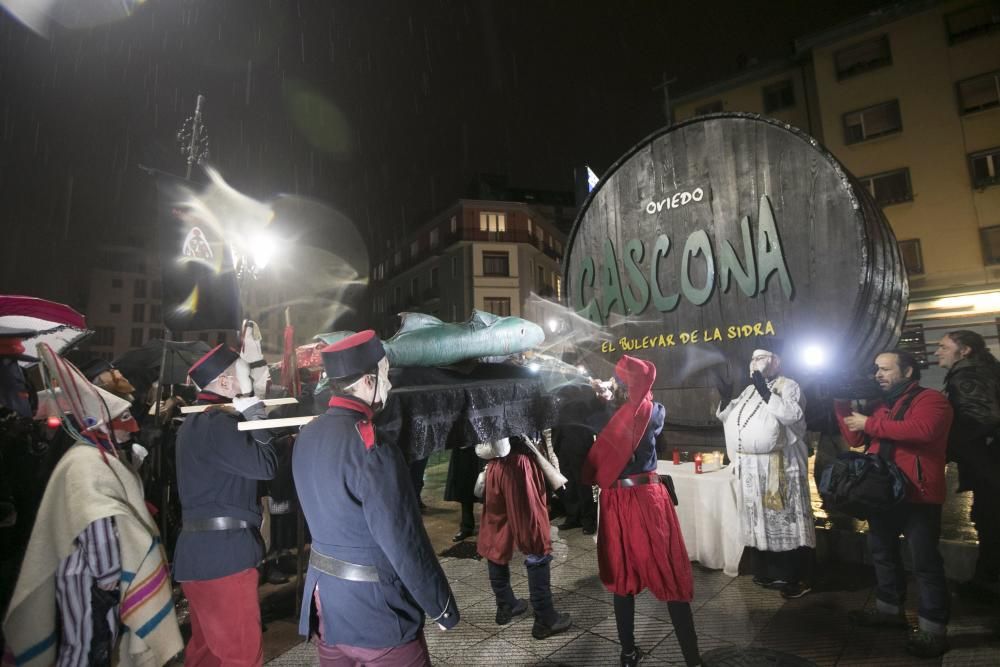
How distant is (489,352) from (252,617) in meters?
2.12

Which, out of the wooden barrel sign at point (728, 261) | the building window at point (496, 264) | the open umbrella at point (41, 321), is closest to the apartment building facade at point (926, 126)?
the wooden barrel sign at point (728, 261)

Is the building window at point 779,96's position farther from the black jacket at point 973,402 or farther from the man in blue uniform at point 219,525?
the man in blue uniform at point 219,525

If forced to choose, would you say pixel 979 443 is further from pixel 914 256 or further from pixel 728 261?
pixel 914 256

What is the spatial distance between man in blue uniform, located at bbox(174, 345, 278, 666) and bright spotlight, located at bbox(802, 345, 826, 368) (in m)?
4.19

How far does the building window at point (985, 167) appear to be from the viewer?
15.3 meters

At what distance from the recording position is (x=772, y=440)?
4.21 meters

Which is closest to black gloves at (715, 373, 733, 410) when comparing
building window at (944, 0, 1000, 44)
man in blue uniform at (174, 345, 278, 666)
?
man in blue uniform at (174, 345, 278, 666)

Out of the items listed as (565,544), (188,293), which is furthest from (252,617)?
(565,544)

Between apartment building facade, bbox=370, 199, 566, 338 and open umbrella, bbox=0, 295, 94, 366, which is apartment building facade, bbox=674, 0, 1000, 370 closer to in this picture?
open umbrella, bbox=0, 295, 94, 366

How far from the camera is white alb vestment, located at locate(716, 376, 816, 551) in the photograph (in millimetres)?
4141

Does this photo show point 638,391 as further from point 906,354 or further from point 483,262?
point 483,262

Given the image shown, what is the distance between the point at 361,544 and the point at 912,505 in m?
3.79

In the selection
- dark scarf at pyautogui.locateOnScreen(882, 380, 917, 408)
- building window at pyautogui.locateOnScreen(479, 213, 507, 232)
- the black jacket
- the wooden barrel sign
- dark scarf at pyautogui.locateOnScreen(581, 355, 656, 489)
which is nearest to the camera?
dark scarf at pyautogui.locateOnScreen(581, 355, 656, 489)

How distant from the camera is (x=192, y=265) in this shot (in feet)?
13.4
